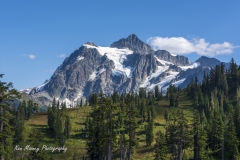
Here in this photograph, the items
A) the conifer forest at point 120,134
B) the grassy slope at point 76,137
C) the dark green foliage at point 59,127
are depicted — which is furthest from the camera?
the dark green foliage at point 59,127

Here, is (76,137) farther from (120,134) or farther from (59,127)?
(120,134)

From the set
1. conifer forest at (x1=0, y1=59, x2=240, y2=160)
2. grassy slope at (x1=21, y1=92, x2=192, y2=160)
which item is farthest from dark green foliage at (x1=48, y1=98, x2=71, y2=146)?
grassy slope at (x1=21, y1=92, x2=192, y2=160)

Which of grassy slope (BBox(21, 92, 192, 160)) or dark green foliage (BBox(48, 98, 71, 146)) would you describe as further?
dark green foliage (BBox(48, 98, 71, 146))

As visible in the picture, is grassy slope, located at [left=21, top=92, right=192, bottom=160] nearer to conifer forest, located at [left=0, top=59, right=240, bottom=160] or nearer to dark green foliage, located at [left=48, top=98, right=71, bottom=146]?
conifer forest, located at [left=0, top=59, right=240, bottom=160]

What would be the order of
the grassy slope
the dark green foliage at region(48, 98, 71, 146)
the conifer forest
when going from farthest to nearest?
1. the dark green foliage at region(48, 98, 71, 146)
2. the grassy slope
3. the conifer forest

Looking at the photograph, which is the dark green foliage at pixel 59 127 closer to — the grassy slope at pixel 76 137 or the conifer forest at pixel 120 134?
the conifer forest at pixel 120 134

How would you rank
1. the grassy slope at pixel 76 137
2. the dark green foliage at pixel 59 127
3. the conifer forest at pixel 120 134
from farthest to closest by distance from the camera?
the dark green foliage at pixel 59 127, the grassy slope at pixel 76 137, the conifer forest at pixel 120 134

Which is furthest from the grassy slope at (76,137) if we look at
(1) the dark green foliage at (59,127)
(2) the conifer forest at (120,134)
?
(1) the dark green foliage at (59,127)

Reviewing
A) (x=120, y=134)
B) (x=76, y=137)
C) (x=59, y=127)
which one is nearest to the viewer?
(x=120, y=134)

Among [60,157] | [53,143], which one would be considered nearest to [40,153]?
[60,157]

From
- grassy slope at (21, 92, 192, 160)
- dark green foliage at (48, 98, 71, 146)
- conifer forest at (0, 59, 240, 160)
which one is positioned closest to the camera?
conifer forest at (0, 59, 240, 160)

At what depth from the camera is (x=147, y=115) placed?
181250 millimetres

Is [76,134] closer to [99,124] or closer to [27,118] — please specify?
[27,118]

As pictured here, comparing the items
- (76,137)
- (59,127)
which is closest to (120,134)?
(59,127)
